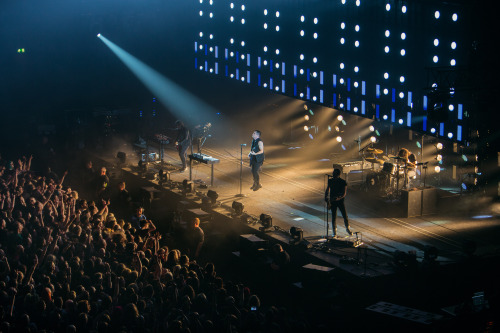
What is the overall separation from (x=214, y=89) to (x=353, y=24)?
9924 millimetres

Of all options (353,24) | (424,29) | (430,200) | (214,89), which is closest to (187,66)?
(214,89)

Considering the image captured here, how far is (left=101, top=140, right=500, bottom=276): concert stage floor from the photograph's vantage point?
12.8 meters

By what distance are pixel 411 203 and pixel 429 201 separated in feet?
1.98

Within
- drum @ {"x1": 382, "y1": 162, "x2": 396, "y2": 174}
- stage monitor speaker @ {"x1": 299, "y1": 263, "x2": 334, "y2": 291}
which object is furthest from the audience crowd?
drum @ {"x1": 382, "y1": 162, "x2": 396, "y2": 174}

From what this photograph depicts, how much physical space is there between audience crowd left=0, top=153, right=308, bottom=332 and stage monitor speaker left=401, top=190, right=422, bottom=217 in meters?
5.88

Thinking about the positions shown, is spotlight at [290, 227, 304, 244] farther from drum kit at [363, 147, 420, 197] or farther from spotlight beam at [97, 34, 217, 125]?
spotlight beam at [97, 34, 217, 125]

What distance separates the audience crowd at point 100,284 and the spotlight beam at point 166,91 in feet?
48.9

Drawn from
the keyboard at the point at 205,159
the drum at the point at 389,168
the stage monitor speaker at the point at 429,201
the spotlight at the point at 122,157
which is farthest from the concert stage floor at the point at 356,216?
the spotlight at the point at 122,157

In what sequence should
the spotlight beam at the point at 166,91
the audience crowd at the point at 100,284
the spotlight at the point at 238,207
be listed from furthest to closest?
the spotlight beam at the point at 166,91
the spotlight at the point at 238,207
the audience crowd at the point at 100,284

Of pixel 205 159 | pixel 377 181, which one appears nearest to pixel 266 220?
pixel 377 181

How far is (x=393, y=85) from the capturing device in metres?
18.2

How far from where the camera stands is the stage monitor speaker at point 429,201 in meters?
15.6

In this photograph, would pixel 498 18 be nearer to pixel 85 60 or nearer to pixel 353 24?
pixel 353 24

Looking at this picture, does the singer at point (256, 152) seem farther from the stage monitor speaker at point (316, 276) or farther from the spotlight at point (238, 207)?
the stage monitor speaker at point (316, 276)
